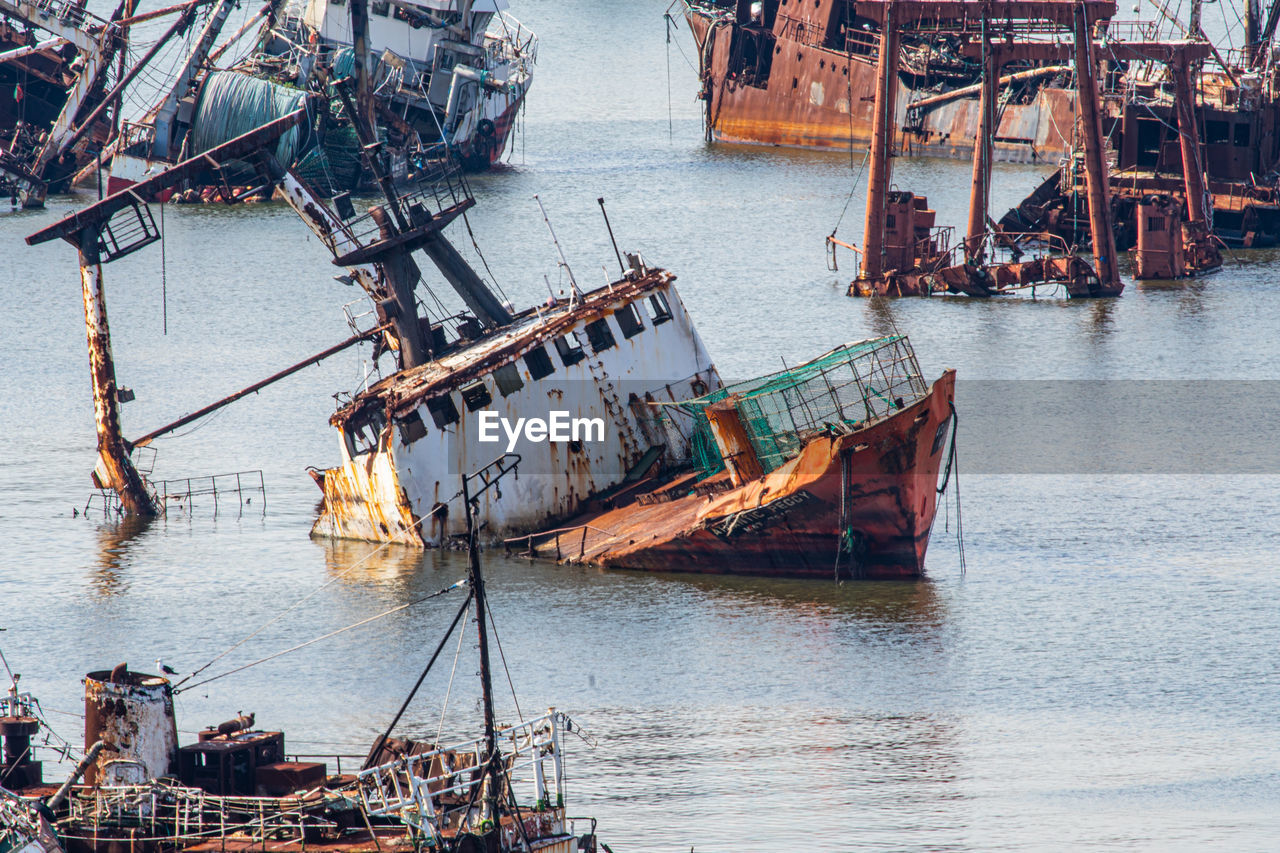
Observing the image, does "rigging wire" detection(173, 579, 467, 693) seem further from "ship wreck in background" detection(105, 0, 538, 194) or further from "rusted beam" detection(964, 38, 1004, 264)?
"ship wreck in background" detection(105, 0, 538, 194)

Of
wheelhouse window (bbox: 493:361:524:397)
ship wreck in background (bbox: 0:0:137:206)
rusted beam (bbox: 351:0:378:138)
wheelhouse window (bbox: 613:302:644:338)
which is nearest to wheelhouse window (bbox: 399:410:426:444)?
wheelhouse window (bbox: 493:361:524:397)

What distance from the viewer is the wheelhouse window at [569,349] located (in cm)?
3459

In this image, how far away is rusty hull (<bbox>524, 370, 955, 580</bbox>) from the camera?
31.6m

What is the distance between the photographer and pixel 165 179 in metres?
36.5

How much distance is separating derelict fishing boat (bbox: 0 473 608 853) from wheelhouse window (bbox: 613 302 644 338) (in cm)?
1539

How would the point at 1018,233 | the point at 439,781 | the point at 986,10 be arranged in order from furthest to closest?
the point at 1018,233 → the point at 986,10 → the point at 439,781

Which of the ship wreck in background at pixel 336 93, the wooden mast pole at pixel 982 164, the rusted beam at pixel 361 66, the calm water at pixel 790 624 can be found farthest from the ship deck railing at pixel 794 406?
the ship wreck in background at pixel 336 93

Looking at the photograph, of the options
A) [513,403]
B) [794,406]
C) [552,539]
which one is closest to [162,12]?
[513,403]

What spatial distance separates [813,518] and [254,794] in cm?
1453

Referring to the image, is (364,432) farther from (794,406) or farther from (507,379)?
(794,406)

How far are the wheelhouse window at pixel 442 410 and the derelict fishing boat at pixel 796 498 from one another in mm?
3139

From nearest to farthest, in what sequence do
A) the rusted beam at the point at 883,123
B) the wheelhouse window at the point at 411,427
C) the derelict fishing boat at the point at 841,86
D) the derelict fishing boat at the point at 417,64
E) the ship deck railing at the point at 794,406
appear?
1. the ship deck railing at the point at 794,406
2. the wheelhouse window at the point at 411,427
3. the rusted beam at the point at 883,123
4. the derelict fishing boat at the point at 417,64
5. the derelict fishing boat at the point at 841,86

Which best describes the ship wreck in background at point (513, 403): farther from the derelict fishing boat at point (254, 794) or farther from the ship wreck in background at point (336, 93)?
the ship wreck in background at point (336, 93)

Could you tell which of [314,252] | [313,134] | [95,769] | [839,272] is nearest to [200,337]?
[314,252]
